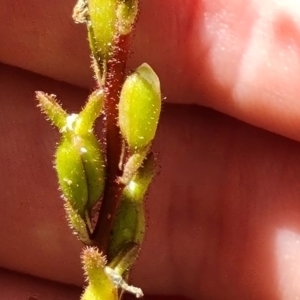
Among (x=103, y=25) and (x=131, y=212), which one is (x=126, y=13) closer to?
(x=103, y=25)

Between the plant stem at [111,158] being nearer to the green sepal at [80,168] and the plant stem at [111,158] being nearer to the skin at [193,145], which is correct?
the green sepal at [80,168]

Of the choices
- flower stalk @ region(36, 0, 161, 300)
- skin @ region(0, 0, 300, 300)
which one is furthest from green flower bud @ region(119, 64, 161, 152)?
skin @ region(0, 0, 300, 300)

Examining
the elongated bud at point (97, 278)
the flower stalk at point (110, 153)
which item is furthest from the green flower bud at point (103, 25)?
the elongated bud at point (97, 278)

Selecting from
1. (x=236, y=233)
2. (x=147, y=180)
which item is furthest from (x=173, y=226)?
(x=147, y=180)

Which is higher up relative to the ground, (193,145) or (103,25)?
(193,145)

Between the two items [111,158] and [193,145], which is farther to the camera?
[193,145]

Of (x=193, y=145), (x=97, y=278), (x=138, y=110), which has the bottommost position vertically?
(x=97, y=278)

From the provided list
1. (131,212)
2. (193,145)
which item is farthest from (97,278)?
(193,145)
